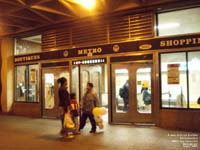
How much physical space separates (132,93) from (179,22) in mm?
3109

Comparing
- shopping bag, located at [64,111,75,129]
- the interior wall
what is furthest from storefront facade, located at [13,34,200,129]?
shopping bag, located at [64,111,75,129]

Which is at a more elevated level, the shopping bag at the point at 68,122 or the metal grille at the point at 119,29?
the metal grille at the point at 119,29

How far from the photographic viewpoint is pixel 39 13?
11.5 meters

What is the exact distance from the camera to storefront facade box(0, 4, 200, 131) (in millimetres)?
9625

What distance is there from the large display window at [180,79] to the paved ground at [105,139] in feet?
3.86

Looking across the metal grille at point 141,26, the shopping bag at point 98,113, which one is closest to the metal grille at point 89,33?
the metal grille at point 141,26

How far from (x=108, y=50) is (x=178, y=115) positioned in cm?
366

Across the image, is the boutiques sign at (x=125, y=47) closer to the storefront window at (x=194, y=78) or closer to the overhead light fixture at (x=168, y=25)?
the storefront window at (x=194, y=78)

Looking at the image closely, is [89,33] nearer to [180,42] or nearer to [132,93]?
[132,93]

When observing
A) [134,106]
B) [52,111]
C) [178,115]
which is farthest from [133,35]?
[52,111]

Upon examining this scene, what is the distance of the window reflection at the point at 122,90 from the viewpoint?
1098cm

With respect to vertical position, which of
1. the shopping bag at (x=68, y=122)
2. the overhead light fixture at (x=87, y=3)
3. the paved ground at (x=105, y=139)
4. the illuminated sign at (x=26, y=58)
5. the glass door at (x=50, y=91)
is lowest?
the paved ground at (x=105, y=139)

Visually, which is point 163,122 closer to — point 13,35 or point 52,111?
point 52,111

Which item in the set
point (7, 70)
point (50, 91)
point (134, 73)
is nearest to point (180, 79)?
point (134, 73)
